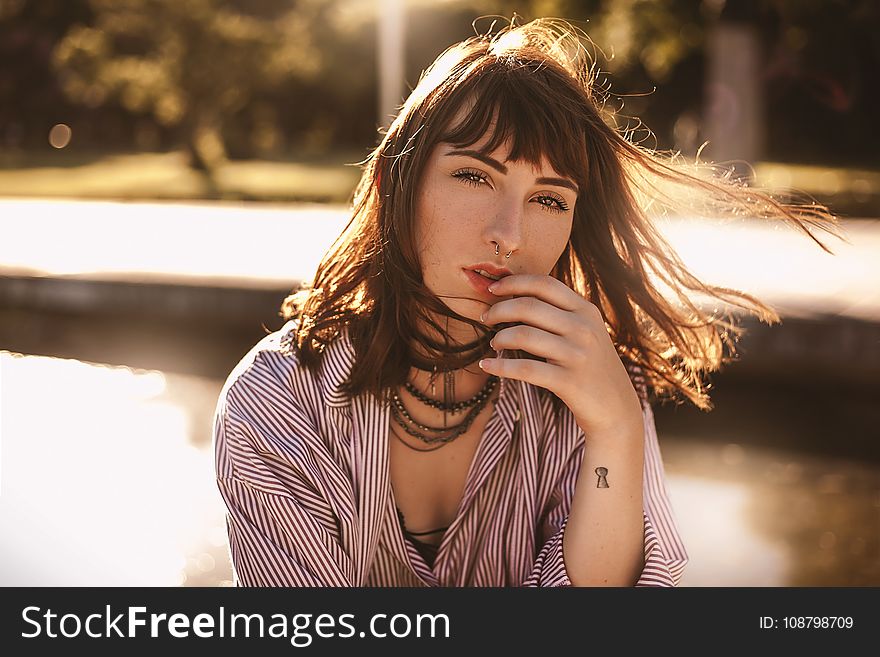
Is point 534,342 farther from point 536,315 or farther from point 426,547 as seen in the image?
point 426,547

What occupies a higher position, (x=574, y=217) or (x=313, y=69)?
(x=313, y=69)

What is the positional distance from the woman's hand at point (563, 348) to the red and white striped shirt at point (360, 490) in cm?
29

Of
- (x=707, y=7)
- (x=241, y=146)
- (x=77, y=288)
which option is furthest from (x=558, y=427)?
(x=241, y=146)

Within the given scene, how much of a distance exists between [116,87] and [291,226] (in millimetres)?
12153

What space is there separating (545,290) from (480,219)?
18 cm

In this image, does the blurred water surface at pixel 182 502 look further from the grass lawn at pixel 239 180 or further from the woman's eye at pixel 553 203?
the grass lawn at pixel 239 180

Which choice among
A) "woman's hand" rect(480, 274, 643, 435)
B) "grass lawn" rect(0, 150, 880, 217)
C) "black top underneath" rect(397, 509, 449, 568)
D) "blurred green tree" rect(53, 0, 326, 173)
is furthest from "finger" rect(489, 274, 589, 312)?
"blurred green tree" rect(53, 0, 326, 173)

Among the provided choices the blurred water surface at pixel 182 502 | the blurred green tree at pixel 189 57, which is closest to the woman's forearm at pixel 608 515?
the blurred water surface at pixel 182 502

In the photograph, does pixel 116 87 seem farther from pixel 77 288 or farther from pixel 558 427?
pixel 558 427

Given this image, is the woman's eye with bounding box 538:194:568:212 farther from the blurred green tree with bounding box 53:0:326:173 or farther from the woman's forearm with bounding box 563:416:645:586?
the blurred green tree with bounding box 53:0:326:173

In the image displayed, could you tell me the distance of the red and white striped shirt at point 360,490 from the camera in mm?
1924

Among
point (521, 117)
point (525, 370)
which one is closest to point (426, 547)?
point (525, 370)

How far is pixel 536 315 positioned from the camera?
1.77 m

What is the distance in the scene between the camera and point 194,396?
653 centimetres
